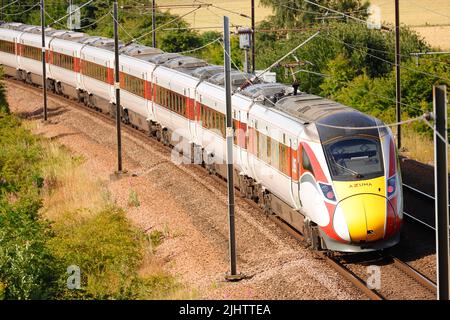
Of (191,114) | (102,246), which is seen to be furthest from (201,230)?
(191,114)

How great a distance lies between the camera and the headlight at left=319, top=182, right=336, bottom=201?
65.2 feet

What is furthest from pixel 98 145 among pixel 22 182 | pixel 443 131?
pixel 443 131

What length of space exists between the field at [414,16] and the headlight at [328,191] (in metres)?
50.1

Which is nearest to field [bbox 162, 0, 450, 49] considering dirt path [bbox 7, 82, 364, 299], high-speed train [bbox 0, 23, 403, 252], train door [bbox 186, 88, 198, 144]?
high-speed train [bbox 0, 23, 403, 252]

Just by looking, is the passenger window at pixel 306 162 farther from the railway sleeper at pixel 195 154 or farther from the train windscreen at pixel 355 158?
the railway sleeper at pixel 195 154

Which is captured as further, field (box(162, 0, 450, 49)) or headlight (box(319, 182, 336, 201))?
field (box(162, 0, 450, 49))

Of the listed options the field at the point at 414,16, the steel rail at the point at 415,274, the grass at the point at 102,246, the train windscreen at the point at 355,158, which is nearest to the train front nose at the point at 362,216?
the train windscreen at the point at 355,158

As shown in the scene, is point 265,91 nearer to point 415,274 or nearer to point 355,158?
point 355,158

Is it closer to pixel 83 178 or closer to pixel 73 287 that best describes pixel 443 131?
pixel 73 287

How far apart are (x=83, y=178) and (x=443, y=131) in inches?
793

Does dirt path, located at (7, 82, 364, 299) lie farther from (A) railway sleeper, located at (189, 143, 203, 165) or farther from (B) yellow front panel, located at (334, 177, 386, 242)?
(B) yellow front panel, located at (334, 177, 386, 242)

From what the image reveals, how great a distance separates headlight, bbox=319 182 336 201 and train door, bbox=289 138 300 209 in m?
1.30

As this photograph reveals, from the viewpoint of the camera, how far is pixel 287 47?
58.6 meters
